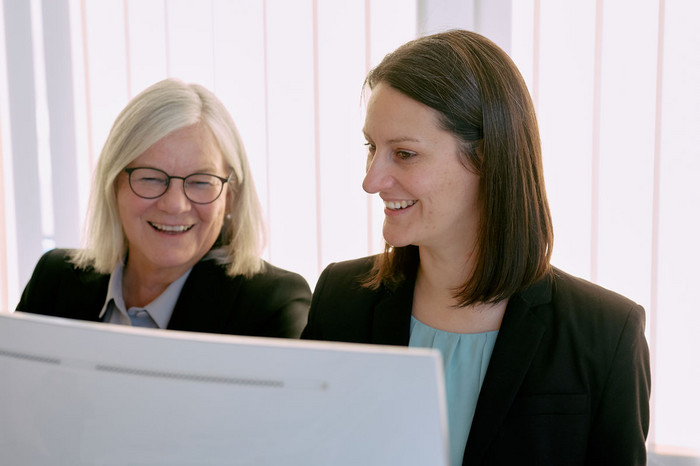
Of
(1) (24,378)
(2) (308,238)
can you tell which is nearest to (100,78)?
(2) (308,238)

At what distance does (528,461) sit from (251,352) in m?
0.86

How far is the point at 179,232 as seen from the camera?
191 centimetres

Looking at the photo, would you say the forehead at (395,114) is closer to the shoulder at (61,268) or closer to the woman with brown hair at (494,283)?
the woman with brown hair at (494,283)

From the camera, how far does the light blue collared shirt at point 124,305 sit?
6.29 feet

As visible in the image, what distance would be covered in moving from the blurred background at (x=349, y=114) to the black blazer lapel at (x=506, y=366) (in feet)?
2.77

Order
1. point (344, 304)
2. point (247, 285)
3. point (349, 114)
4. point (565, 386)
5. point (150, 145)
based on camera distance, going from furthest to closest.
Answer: point (349, 114), point (247, 285), point (150, 145), point (344, 304), point (565, 386)

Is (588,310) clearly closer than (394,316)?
Yes

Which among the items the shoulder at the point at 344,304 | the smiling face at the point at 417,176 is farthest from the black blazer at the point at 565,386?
the shoulder at the point at 344,304

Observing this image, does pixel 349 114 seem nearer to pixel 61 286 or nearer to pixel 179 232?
pixel 179 232

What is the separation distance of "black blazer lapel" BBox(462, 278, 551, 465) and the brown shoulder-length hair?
50 mm

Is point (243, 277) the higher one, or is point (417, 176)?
point (417, 176)

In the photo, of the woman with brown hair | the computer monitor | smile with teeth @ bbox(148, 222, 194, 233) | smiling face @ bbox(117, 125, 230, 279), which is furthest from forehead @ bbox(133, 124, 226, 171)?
the computer monitor

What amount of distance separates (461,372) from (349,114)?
1202 mm

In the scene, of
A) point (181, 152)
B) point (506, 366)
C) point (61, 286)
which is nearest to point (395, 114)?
point (506, 366)
